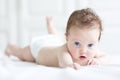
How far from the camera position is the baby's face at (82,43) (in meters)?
1.29

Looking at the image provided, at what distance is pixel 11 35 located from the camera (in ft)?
10.0

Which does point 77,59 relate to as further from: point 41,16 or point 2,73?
point 41,16

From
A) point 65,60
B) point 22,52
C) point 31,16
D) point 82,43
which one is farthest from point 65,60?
point 31,16

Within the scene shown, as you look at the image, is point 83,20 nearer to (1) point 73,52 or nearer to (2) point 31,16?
(1) point 73,52

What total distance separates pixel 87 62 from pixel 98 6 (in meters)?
1.68

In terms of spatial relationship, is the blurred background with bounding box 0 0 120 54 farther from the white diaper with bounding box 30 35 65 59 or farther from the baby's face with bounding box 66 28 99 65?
the baby's face with bounding box 66 28 99 65

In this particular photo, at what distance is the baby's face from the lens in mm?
1293

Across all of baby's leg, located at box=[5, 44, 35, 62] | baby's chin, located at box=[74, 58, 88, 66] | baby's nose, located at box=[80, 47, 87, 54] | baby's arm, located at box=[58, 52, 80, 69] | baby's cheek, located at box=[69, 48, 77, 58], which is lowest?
baby's leg, located at box=[5, 44, 35, 62]

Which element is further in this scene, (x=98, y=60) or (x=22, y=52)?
(x=22, y=52)

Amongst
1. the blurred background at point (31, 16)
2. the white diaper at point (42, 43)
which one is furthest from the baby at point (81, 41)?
the blurred background at point (31, 16)

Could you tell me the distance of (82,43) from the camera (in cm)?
129

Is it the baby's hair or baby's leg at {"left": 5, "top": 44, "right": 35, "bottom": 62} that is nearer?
the baby's hair

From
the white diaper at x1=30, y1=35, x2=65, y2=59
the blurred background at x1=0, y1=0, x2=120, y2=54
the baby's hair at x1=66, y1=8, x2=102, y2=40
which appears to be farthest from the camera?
the blurred background at x1=0, y1=0, x2=120, y2=54

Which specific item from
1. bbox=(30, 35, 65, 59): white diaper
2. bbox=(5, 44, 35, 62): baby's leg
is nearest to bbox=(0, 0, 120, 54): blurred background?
bbox=(5, 44, 35, 62): baby's leg
